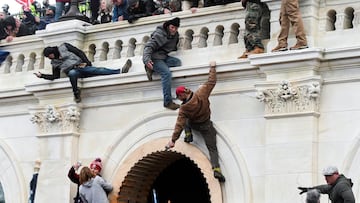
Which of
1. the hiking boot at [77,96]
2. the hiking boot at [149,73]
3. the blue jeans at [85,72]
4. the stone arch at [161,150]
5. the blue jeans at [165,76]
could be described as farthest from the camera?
the hiking boot at [77,96]

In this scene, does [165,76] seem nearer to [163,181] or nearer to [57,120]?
[57,120]

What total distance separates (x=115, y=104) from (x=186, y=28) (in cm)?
173

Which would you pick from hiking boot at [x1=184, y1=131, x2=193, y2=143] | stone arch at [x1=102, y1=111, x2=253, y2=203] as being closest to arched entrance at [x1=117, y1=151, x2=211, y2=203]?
stone arch at [x1=102, y1=111, x2=253, y2=203]

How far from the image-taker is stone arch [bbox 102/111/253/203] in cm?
1788

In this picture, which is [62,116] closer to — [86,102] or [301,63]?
[86,102]

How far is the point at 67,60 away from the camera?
1962 cm

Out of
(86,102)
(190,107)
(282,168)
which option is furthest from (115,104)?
(282,168)

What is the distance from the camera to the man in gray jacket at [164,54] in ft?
60.5

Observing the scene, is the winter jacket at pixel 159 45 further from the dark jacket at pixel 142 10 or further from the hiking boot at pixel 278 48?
the hiking boot at pixel 278 48

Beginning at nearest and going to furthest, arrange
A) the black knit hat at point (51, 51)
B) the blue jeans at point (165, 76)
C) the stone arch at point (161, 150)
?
the stone arch at point (161, 150)
the blue jeans at point (165, 76)
the black knit hat at point (51, 51)

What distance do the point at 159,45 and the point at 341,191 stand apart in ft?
15.3

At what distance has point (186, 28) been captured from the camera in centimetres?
1898

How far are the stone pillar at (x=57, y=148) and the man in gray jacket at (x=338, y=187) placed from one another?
5.47 meters

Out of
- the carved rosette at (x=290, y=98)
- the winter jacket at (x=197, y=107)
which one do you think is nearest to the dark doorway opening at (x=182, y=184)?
the winter jacket at (x=197, y=107)
